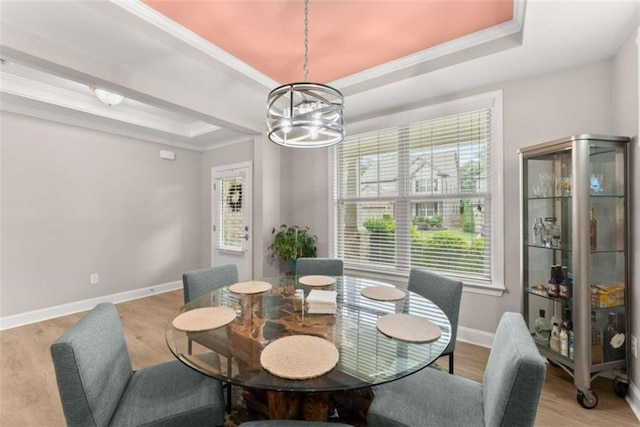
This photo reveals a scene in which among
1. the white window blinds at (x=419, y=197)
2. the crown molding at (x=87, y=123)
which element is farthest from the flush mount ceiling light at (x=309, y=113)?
the crown molding at (x=87, y=123)

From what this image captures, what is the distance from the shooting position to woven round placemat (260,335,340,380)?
1.02 meters

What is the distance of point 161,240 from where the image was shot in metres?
4.64

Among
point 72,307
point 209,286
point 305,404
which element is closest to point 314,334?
point 305,404

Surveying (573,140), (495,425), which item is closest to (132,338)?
(495,425)

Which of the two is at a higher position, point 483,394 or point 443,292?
point 443,292

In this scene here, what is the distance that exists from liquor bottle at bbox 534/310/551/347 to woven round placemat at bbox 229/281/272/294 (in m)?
2.26

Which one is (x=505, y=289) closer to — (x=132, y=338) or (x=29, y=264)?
(x=132, y=338)

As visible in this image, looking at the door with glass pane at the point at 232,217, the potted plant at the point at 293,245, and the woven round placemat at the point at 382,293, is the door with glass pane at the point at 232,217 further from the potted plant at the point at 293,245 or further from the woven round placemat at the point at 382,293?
the woven round placemat at the point at 382,293

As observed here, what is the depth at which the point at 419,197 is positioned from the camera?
3.09 metres

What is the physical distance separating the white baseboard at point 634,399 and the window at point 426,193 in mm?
998

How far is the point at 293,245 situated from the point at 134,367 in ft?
6.75

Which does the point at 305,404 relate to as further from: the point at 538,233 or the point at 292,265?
the point at 292,265

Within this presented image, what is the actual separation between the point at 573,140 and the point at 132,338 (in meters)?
4.27

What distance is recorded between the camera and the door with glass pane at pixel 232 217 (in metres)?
4.46
